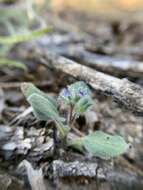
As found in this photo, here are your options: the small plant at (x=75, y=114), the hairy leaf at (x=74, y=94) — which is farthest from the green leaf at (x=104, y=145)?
the hairy leaf at (x=74, y=94)

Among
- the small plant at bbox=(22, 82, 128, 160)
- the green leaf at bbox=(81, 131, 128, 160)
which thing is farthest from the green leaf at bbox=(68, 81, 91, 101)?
the green leaf at bbox=(81, 131, 128, 160)

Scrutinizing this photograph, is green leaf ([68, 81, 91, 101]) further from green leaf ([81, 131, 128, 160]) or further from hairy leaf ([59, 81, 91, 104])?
green leaf ([81, 131, 128, 160])

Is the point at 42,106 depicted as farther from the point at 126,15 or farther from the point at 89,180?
the point at 126,15

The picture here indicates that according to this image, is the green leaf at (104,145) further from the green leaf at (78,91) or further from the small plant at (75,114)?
the green leaf at (78,91)

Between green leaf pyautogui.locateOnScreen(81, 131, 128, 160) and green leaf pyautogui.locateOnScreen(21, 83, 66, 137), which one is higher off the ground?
green leaf pyautogui.locateOnScreen(21, 83, 66, 137)

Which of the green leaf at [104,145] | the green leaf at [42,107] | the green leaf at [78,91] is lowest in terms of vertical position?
the green leaf at [104,145]

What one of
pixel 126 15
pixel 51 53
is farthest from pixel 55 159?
pixel 126 15

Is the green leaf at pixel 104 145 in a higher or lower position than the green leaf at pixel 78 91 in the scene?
lower
